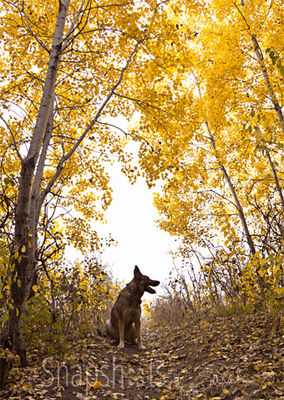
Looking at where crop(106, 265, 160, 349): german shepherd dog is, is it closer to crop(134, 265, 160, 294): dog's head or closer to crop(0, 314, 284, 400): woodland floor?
crop(134, 265, 160, 294): dog's head

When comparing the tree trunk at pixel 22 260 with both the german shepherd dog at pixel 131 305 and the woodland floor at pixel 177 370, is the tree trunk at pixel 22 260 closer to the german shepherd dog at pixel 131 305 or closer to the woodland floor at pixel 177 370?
the woodland floor at pixel 177 370

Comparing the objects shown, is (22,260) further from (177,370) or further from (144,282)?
(177,370)

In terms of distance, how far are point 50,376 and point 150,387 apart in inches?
52.6

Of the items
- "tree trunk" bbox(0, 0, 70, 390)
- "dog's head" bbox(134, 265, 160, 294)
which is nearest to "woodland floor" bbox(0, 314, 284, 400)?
"tree trunk" bbox(0, 0, 70, 390)

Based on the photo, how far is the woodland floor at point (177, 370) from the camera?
2.90m

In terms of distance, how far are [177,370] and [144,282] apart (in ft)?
5.34

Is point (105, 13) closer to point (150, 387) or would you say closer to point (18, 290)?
point (18, 290)

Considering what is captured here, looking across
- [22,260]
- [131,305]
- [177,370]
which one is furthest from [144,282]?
[22,260]

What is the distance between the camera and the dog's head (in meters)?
5.34

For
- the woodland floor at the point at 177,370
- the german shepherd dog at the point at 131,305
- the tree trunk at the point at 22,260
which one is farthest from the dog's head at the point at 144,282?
the tree trunk at the point at 22,260

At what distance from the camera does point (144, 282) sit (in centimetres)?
539

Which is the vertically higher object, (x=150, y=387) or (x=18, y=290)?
(x=18, y=290)

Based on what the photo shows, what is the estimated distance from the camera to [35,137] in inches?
140

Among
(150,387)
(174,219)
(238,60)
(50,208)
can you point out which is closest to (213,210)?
(174,219)
